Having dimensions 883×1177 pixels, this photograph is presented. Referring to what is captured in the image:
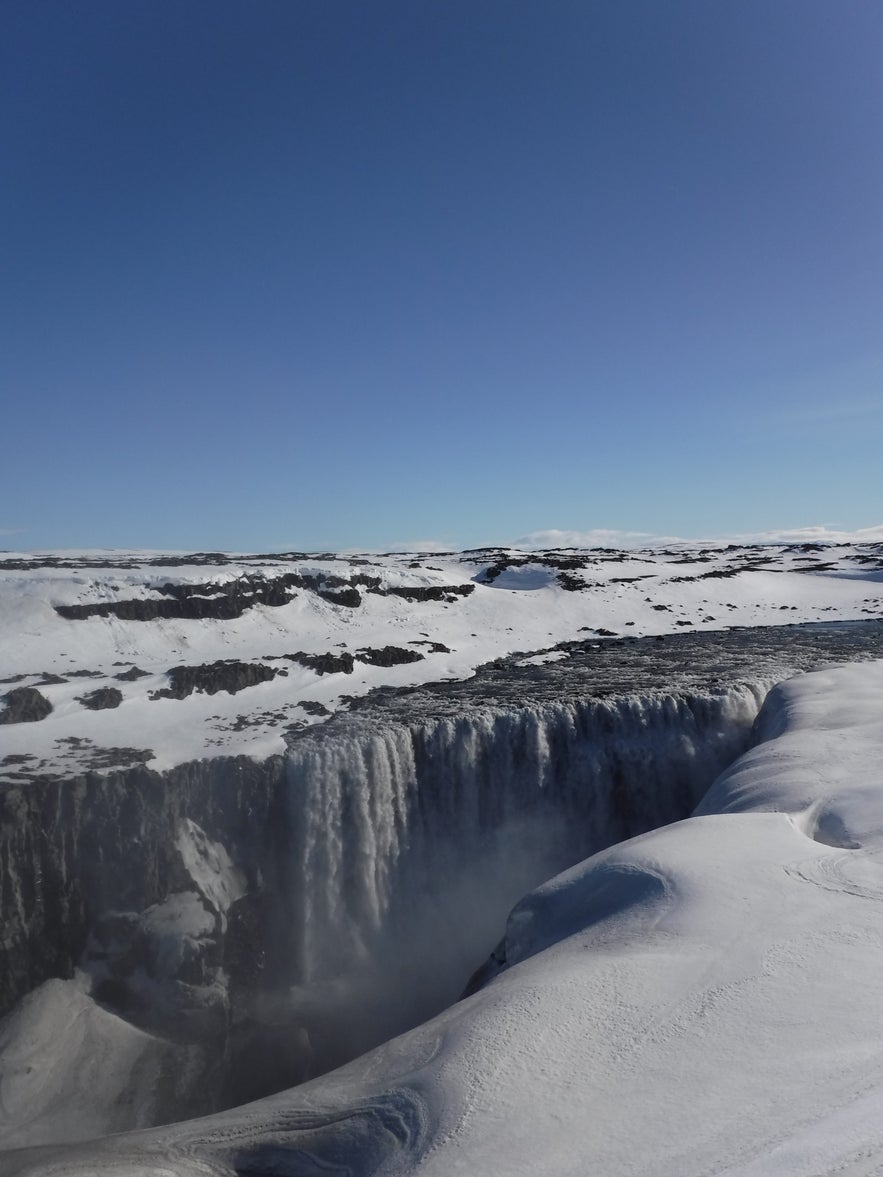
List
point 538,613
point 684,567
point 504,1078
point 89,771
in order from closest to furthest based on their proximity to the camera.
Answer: point 504,1078, point 89,771, point 538,613, point 684,567

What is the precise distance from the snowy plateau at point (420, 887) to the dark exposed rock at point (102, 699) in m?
0.09

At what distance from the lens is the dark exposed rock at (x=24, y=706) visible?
21.0m

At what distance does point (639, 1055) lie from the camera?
240 inches

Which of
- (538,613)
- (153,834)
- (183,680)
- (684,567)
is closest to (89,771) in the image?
(153,834)

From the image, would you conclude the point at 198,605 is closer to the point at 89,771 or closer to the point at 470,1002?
the point at 89,771

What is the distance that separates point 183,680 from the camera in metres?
25.3

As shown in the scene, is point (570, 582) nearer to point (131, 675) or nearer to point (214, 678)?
point (214, 678)

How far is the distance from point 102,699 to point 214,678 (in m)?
4.17

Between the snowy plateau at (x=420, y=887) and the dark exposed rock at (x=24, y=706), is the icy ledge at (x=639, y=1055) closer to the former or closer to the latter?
the snowy plateau at (x=420, y=887)

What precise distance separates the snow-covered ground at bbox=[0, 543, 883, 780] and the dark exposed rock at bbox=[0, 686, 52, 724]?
0.08 meters

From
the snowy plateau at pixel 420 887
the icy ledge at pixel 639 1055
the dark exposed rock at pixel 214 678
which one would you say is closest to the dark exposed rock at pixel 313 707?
the snowy plateau at pixel 420 887

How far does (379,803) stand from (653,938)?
1256 cm

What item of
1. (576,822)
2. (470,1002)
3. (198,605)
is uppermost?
(198,605)

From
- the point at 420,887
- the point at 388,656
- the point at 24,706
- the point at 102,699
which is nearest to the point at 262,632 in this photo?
the point at 388,656
